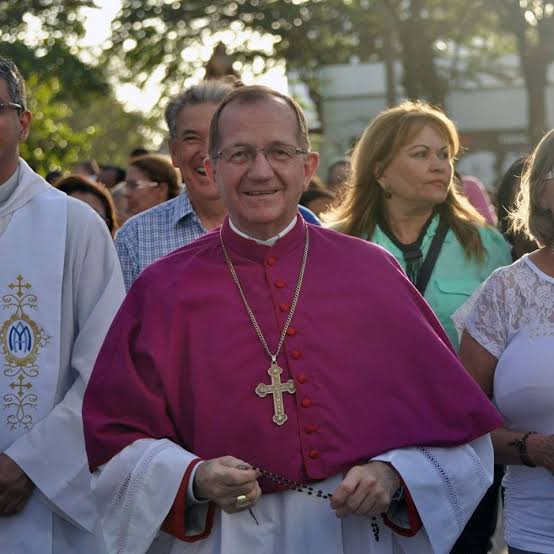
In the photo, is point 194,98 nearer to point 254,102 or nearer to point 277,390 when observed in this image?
point 254,102

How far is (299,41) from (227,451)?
21460mm

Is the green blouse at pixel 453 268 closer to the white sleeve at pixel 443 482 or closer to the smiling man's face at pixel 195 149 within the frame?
the smiling man's face at pixel 195 149

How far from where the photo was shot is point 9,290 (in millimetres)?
5031

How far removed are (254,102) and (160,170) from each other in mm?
5106

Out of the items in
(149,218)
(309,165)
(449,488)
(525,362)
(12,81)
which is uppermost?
(12,81)

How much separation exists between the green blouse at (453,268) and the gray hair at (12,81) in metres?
1.96

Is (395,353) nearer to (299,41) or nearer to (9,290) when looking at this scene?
(9,290)

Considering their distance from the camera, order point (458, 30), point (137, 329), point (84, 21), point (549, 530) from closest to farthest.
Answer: point (137, 329) < point (549, 530) < point (84, 21) < point (458, 30)

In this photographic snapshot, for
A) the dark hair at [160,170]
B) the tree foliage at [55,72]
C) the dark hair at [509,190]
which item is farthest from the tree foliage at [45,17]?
the dark hair at [509,190]

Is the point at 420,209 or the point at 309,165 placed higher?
the point at 309,165

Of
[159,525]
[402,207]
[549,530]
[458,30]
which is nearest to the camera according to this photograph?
[159,525]

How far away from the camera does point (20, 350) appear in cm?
500

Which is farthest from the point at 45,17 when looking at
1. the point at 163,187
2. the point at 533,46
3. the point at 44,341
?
the point at 44,341

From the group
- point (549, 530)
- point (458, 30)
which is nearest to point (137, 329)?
point (549, 530)
